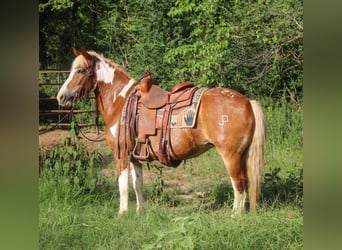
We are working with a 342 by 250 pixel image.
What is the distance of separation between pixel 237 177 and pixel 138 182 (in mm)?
682

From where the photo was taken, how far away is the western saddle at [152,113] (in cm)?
351

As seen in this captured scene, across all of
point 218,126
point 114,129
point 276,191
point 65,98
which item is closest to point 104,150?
point 114,129

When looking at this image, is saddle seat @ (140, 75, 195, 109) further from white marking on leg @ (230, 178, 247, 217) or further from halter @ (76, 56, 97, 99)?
white marking on leg @ (230, 178, 247, 217)

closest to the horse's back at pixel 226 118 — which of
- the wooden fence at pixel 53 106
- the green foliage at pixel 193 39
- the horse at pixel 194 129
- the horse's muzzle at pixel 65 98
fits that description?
the horse at pixel 194 129

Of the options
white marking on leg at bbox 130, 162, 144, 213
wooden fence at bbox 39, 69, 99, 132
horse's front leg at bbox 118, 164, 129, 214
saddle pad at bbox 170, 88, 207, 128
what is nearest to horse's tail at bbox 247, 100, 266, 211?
saddle pad at bbox 170, 88, 207, 128

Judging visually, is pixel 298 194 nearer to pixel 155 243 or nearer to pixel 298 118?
pixel 298 118

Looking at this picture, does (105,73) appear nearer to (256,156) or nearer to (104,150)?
(104,150)

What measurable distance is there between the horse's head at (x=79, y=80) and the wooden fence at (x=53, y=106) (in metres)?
0.04

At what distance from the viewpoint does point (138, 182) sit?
12.1 feet

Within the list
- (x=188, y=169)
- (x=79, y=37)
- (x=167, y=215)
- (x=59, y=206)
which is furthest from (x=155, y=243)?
(x=79, y=37)

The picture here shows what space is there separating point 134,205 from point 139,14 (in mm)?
1277

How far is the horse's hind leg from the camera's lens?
341cm

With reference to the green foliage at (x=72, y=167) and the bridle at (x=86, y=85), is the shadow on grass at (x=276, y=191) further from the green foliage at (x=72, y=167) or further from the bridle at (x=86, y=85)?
the bridle at (x=86, y=85)

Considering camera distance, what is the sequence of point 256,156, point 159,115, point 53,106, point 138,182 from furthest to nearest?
point 53,106 < point 138,182 < point 159,115 < point 256,156
